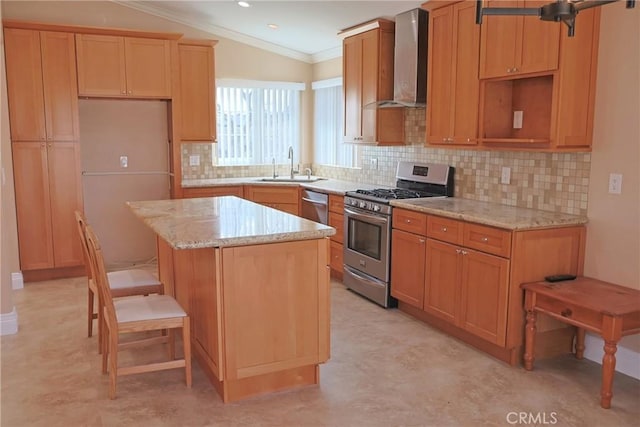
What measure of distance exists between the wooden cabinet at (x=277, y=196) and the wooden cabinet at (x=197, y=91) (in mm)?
766

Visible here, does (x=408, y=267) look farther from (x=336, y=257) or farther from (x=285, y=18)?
(x=285, y=18)

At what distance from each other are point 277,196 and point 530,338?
11.1ft

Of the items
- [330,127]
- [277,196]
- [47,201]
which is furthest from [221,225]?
[330,127]

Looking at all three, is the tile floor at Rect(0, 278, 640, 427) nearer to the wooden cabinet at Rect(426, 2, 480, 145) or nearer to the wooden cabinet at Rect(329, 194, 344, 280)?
the wooden cabinet at Rect(329, 194, 344, 280)

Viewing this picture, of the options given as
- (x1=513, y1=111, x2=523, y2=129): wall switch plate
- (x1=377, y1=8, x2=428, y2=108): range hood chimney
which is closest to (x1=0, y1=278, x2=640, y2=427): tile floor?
(x1=513, y1=111, x2=523, y2=129): wall switch plate

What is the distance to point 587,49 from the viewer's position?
3271 mm

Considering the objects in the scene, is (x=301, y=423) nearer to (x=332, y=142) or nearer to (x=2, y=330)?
(x=2, y=330)

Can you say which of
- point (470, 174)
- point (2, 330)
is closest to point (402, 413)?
point (470, 174)

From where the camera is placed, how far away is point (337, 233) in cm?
518

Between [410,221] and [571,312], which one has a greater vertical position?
[410,221]

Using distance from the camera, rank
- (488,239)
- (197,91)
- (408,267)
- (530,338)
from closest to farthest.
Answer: (530,338) → (488,239) → (408,267) → (197,91)

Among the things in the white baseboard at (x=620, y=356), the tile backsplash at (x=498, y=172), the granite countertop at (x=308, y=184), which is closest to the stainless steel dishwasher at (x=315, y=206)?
the granite countertop at (x=308, y=184)

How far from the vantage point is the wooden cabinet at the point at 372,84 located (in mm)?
4977

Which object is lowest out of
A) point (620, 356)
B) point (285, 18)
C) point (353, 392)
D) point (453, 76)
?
point (353, 392)
